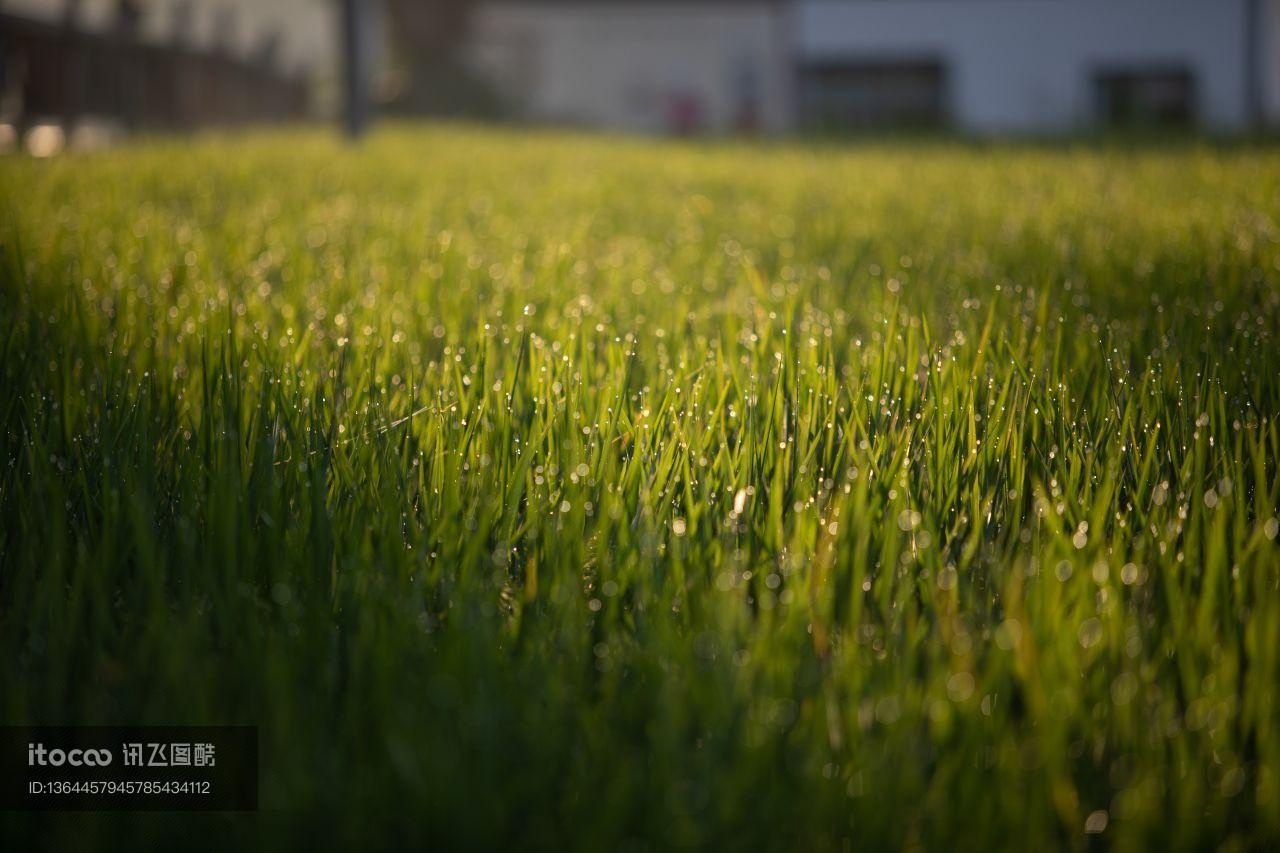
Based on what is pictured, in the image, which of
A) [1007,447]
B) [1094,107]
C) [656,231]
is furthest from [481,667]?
[1094,107]

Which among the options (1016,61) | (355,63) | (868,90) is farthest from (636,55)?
(355,63)

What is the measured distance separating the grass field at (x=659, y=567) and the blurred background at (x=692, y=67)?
7.19 m

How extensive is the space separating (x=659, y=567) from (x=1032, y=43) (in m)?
18.0

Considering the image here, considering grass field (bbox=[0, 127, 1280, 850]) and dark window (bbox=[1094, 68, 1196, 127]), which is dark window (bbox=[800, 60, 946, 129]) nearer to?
dark window (bbox=[1094, 68, 1196, 127])

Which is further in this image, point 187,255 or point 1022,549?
point 187,255

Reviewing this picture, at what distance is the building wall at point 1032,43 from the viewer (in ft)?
54.3

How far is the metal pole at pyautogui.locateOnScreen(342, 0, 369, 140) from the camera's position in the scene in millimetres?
8430

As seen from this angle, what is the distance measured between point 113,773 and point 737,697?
49 centimetres

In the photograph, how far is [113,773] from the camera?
85 cm

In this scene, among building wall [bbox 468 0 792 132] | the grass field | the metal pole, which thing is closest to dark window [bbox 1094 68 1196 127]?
building wall [bbox 468 0 792 132]

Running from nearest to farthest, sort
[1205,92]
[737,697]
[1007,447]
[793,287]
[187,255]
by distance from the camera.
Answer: [737,697] → [1007,447] → [793,287] → [187,255] → [1205,92]

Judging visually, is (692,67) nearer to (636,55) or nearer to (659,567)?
(636,55)

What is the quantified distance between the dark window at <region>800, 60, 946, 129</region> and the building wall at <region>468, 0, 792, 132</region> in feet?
20.2

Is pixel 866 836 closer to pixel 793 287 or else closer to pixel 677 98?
pixel 793 287
